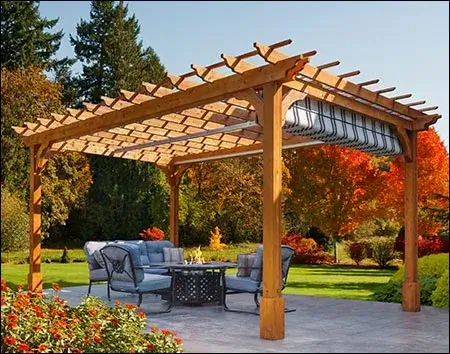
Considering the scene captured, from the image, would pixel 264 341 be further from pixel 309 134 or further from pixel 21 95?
pixel 21 95

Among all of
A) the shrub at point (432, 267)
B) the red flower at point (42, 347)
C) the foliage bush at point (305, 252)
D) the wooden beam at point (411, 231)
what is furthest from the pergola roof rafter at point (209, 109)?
the foliage bush at point (305, 252)

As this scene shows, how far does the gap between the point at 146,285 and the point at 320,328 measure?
2.55 m

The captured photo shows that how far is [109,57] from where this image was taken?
85.4 feet

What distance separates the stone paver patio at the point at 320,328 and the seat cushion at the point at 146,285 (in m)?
0.37

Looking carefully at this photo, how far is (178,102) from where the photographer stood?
7.85 metres

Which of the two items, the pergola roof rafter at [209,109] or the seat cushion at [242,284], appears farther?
Result: the seat cushion at [242,284]

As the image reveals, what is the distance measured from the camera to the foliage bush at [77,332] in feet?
18.3

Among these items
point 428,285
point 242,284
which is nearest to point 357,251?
point 428,285

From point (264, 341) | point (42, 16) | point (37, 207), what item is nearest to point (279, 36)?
Result: point (37, 207)

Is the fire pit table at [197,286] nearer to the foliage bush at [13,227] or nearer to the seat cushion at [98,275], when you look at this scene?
the seat cushion at [98,275]

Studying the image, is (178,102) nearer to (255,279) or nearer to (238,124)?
(238,124)

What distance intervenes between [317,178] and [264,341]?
1292cm

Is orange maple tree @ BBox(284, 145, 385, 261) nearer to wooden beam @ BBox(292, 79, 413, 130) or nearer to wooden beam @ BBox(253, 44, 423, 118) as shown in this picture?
wooden beam @ BBox(292, 79, 413, 130)

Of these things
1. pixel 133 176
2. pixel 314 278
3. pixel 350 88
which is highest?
pixel 133 176
